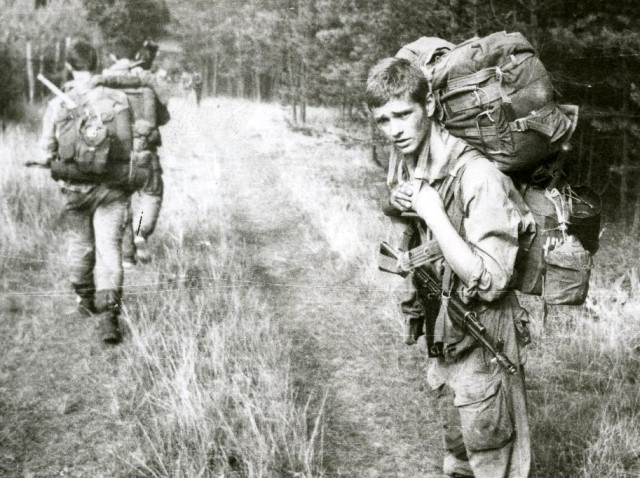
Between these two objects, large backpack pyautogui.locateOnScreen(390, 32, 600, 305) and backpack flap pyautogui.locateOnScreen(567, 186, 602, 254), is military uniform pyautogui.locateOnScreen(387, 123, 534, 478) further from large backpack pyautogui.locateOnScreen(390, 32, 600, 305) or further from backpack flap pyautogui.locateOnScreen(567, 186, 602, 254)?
backpack flap pyautogui.locateOnScreen(567, 186, 602, 254)

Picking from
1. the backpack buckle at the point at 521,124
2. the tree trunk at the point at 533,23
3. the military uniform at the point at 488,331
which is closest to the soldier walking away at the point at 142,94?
the military uniform at the point at 488,331

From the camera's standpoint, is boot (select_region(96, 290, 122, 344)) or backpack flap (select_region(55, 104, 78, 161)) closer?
backpack flap (select_region(55, 104, 78, 161))

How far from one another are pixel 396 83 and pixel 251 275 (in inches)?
80.0

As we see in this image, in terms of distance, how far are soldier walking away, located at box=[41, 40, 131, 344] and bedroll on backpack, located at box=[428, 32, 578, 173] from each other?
198cm

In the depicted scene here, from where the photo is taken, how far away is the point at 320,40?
3744 mm

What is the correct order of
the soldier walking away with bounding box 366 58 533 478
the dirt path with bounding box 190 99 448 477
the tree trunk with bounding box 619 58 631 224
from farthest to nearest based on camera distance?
the tree trunk with bounding box 619 58 631 224, the dirt path with bounding box 190 99 448 477, the soldier walking away with bounding box 366 58 533 478

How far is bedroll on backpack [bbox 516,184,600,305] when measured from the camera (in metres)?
2.20

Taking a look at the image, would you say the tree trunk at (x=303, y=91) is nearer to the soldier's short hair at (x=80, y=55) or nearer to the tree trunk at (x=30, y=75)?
the soldier's short hair at (x=80, y=55)

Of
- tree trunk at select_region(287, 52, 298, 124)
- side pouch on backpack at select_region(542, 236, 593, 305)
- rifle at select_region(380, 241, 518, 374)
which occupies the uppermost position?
tree trunk at select_region(287, 52, 298, 124)

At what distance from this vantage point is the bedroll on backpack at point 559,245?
2197 millimetres

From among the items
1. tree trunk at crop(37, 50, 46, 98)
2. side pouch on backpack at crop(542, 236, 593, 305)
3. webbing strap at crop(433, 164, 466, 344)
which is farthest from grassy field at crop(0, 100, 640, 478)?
side pouch on backpack at crop(542, 236, 593, 305)

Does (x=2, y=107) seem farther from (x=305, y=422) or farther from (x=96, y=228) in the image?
(x=305, y=422)

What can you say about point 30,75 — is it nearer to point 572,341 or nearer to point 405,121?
point 405,121

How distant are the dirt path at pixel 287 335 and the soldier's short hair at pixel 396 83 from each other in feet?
4.89
